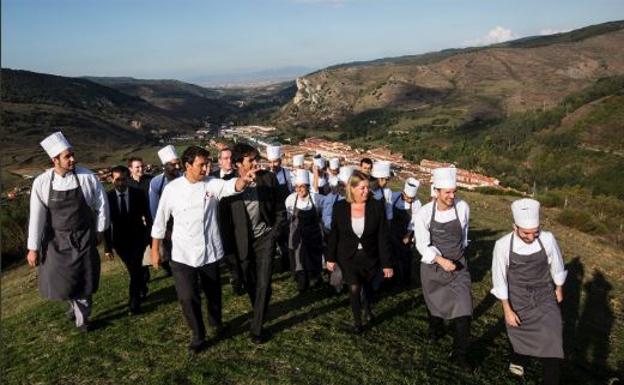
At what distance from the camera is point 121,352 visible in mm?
5871

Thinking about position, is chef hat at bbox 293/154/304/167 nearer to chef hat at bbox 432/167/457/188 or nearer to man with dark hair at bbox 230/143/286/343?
man with dark hair at bbox 230/143/286/343

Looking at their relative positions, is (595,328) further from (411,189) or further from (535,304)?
(535,304)

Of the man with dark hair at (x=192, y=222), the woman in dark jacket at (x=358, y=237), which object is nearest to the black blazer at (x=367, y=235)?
the woman in dark jacket at (x=358, y=237)

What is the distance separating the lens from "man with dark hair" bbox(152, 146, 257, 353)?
5.28m

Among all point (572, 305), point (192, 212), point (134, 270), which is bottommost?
point (572, 305)

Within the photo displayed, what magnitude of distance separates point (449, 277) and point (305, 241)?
10.0 feet

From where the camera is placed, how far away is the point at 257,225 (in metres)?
5.93

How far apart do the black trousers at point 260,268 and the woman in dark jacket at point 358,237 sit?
81cm

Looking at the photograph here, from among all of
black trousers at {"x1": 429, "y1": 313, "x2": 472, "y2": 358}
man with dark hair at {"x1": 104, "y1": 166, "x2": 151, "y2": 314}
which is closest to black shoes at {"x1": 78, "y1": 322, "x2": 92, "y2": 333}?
man with dark hair at {"x1": 104, "y1": 166, "x2": 151, "y2": 314}

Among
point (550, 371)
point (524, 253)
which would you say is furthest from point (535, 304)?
point (550, 371)

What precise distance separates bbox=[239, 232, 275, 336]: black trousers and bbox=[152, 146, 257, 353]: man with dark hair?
0.54m

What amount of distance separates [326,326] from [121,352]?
2569 millimetres

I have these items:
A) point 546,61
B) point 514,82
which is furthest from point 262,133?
point 546,61

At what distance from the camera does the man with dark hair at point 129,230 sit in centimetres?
727
